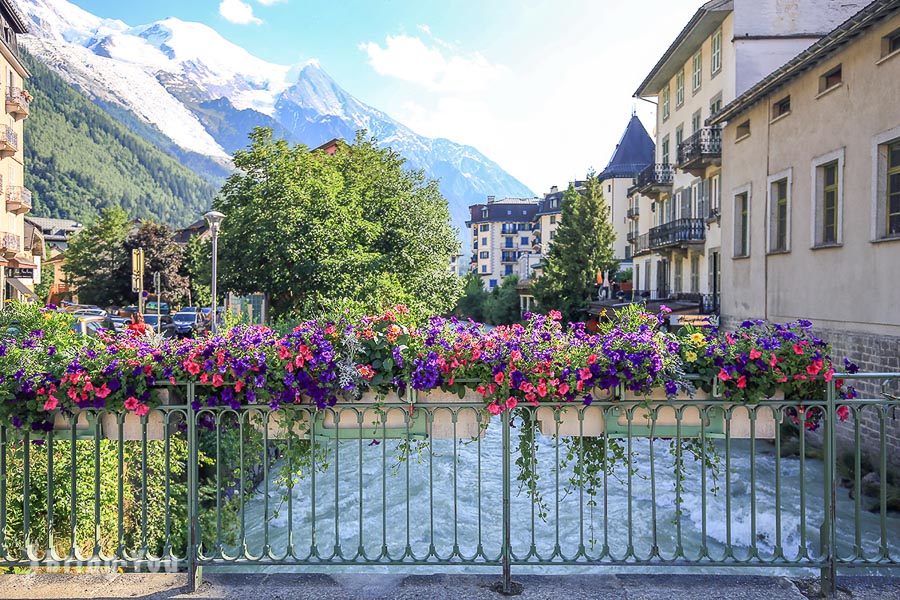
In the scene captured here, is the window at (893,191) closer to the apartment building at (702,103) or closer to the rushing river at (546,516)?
the rushing river at (546,516)

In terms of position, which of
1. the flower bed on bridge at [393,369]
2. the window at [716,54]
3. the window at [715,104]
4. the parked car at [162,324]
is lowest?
the parked car at [162,324]

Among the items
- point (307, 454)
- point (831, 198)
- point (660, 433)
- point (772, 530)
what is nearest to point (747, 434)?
point (660, 433)

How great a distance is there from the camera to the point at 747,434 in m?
4.35

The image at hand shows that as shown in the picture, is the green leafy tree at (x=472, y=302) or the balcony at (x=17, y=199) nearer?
the balcony at (x=17, y=199)

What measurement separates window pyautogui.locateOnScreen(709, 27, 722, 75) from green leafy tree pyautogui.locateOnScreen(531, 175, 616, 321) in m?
24.9

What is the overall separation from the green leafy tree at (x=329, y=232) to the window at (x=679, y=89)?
12016 millimetres

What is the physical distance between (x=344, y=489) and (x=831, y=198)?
12454 millimetres

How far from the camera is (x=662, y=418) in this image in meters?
4.33

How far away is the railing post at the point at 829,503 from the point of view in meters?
4.05

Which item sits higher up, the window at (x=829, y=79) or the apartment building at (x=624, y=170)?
the apartment building at (x=624, y=170)

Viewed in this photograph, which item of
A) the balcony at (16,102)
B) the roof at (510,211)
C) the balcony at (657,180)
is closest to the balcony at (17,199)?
the balcony at (16,102)

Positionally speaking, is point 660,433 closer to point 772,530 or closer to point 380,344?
point 380,344

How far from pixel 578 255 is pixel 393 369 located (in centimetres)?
4946

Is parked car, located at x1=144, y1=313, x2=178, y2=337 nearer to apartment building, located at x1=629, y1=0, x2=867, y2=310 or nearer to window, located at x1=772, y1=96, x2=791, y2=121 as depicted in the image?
window, located at x1=772, y1=96, x2=791, y2=121
